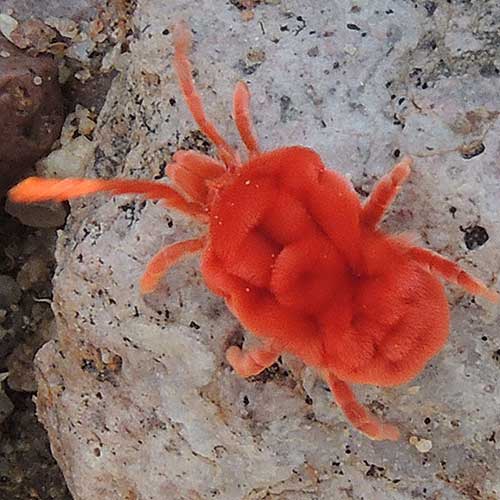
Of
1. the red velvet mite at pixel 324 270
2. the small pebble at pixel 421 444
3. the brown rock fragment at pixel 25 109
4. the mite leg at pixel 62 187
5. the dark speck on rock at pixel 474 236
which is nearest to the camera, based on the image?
the mite leg at pixel 62 187

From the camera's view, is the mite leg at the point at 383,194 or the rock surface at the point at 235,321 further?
the rock surface at the point at 235,321

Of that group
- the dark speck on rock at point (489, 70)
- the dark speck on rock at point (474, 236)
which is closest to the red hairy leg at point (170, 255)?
the dark speck on rock at point (474, 236)

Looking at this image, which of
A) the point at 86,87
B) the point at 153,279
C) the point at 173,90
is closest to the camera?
the point at 153,279

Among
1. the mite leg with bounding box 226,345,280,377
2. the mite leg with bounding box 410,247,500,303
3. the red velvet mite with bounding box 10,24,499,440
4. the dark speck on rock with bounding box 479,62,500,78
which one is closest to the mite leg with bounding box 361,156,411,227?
the red velvet mite with bounding box 10,24,499,440

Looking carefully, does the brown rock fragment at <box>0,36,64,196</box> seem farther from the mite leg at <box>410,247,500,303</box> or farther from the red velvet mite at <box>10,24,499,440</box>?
the mite leg at <box>410,247,500,303</box>

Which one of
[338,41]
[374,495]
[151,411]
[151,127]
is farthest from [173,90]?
[374,495]

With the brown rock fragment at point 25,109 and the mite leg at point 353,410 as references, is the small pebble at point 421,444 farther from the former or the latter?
the brown rock fragment at point 25,109

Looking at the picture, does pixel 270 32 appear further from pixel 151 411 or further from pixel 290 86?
pixel 151 411
